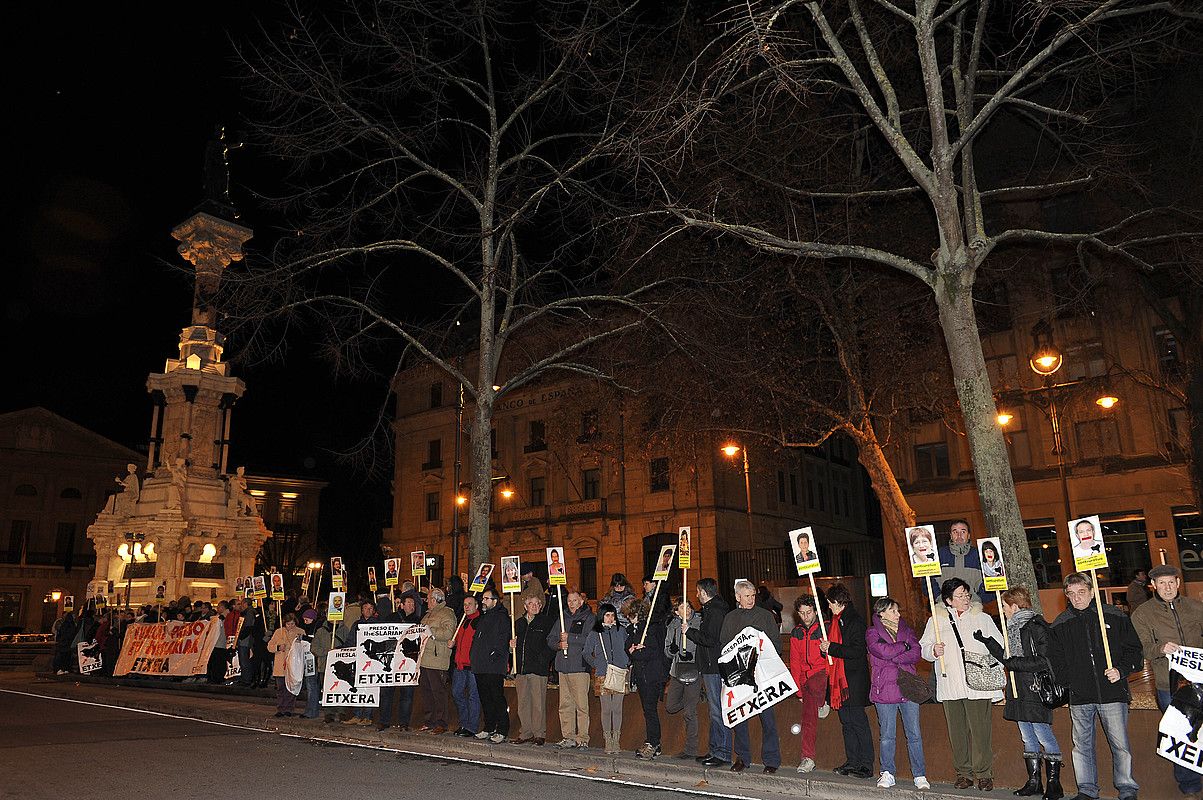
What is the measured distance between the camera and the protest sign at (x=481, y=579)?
580 inches

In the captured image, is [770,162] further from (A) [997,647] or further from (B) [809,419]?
(A) [997,647]

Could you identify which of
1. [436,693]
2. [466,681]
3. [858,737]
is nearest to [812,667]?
[858,737]

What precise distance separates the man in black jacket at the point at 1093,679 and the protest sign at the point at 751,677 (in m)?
2.73

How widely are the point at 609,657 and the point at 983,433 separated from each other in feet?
17.7

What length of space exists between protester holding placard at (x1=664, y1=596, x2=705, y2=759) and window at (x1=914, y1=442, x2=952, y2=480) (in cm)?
2963

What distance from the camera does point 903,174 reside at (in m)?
19.4

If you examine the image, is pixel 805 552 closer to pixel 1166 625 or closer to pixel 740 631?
pixel 740 631

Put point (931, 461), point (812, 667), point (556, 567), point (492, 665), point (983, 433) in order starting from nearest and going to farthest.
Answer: point (812, 667), point (983, 433), point (492, 665), point (556, 567), point (931, 461)

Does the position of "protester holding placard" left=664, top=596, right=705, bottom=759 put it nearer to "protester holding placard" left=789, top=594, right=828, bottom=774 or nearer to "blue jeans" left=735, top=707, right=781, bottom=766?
"blue jeans" left=735, top=707, right=781, bottom=766

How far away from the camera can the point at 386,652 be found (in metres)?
14.1

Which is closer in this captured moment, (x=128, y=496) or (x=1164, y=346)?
(x=128, y=496)

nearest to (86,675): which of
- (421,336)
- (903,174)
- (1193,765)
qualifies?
(421,336)

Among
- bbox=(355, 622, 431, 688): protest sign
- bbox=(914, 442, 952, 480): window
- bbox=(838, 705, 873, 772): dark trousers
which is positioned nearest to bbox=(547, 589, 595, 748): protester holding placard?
bbox=(355, 622, 431, 688): protest sign

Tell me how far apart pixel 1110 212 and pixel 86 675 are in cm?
3325
